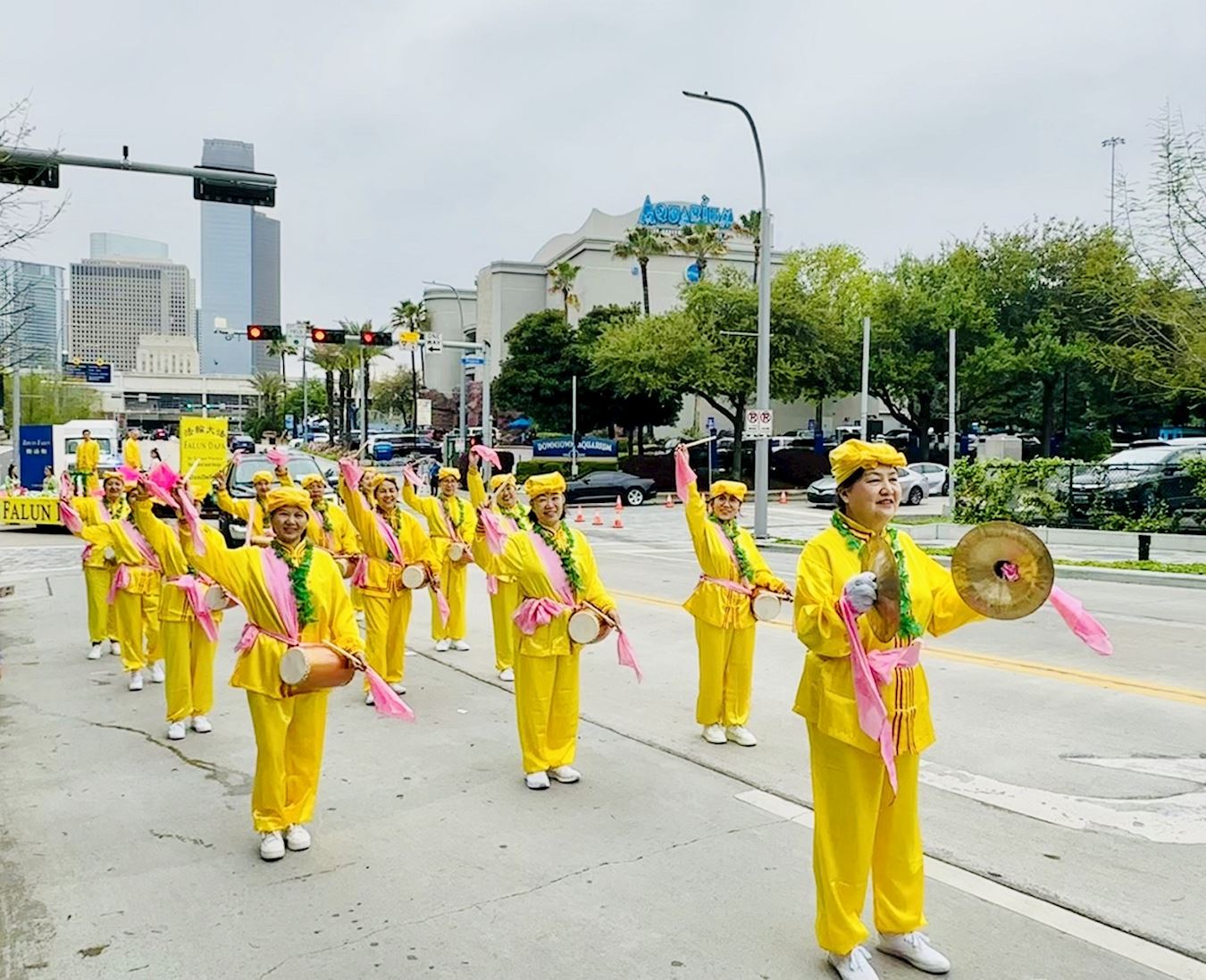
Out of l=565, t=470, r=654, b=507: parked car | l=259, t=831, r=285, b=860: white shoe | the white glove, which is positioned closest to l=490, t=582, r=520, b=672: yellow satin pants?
l=259, t=831, r=285, b=860: white shoe

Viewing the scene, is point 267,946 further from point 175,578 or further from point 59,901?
point 175,578

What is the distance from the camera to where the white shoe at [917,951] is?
12.0 feet

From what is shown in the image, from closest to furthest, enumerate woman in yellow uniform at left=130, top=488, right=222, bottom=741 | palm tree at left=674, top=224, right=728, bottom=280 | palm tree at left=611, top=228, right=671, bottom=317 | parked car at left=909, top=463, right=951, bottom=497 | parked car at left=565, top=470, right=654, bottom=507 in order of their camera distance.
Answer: woman in yellow uniform at left=130, top=488, right=222, bottom=741 < parked car at left=909, top=463, right=951, bottom=497 < parked car at left=565, top=470, right=654, bottom=507 < palm tree at left=611, top=228, right=671, bottom=317 < palm tree at left=674, top=224, right=728, bottom=280

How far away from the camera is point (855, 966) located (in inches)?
141

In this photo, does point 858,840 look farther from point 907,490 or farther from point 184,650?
point 907,490

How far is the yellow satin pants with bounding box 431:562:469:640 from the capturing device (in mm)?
9977

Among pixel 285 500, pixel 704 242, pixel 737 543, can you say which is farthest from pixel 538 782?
pixel 704 242

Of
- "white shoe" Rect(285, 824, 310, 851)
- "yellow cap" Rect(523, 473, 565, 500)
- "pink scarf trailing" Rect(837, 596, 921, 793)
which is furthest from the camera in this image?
"yellow cap" Rect(523, 473, 565, 500)

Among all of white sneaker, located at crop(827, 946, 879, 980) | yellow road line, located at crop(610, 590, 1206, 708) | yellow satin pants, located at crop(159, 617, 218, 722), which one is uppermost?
yellow satin pants, located at crop(159, 617, 218, 722)

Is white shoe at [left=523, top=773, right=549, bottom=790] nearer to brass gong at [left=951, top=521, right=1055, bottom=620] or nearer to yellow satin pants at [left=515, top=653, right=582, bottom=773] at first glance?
yellow satin pants at [left=515, top=653, right=582, bottom=773]

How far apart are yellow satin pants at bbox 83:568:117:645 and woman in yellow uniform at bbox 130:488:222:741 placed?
2.85m

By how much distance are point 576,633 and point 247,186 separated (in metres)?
9.45

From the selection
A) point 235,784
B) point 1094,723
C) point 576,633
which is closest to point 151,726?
point 235,784

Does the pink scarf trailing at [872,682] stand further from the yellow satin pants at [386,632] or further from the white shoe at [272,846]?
the yellow satin pants at [386,632]
